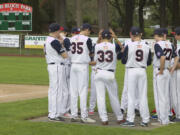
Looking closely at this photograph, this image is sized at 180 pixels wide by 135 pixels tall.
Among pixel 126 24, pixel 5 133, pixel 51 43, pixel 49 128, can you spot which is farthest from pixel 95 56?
pixel 126 24

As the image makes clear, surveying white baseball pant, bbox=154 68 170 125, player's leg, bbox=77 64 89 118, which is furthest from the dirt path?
white baseball pant, bbox=154 68 170 125

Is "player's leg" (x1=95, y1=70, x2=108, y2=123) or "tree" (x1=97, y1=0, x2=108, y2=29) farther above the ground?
"tree" (x1=97, y1=0, x2=108, y2=29)

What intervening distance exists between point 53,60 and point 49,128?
181 centimetres

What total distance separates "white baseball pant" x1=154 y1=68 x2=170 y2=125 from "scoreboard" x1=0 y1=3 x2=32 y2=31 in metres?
28.6

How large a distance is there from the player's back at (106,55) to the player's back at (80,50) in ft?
1.60

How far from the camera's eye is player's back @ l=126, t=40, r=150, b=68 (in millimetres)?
9727

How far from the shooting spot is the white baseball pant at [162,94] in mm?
9922

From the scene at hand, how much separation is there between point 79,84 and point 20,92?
5.75 meters

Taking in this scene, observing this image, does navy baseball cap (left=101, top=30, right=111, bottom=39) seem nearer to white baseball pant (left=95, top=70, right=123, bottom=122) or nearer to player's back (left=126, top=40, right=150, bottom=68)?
player's back (left=126, top=40, right=150, bottom=68)

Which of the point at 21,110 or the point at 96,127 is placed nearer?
the point at 96,127

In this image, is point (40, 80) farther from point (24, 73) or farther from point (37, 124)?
point (37, 124)

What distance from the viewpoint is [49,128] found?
9.20 metres

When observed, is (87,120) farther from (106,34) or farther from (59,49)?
(106,34)

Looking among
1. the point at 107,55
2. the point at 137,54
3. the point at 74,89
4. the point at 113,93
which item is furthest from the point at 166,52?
the point at 74,89
